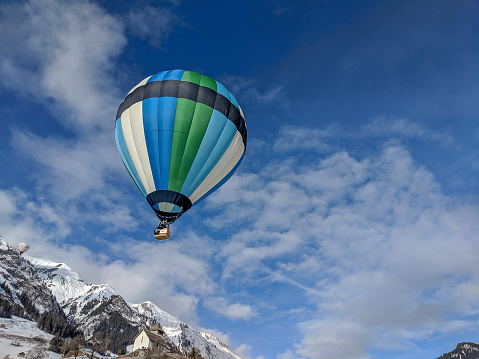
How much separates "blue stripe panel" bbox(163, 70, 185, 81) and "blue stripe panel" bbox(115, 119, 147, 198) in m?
6.02

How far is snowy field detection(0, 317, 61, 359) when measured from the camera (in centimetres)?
12231

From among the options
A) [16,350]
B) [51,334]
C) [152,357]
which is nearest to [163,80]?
[152,357]

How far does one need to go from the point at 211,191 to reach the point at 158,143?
281 inches

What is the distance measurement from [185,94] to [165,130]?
12.3 ft

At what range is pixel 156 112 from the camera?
30.1m

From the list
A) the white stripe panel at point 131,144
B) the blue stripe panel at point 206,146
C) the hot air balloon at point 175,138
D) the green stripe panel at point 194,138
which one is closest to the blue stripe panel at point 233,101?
the hot air balloon at point 175,138

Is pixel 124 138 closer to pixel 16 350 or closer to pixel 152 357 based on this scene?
pixel 152 357

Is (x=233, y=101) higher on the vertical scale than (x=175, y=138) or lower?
higher

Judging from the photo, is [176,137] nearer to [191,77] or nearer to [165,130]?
[165,130]

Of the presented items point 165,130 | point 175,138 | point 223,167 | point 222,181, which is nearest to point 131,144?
point 165,130

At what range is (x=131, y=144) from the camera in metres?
30.8

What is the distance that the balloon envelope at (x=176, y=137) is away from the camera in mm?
29250

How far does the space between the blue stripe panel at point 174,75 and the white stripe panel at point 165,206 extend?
11.2m

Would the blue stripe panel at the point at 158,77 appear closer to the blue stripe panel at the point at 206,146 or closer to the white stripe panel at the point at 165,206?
the blue stripe panel at the point at 206,146
